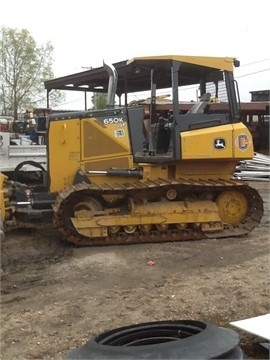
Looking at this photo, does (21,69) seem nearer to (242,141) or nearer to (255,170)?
(255,170)

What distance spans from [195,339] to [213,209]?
4.51 meters

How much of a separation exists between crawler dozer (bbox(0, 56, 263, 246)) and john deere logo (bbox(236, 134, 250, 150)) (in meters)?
0.01

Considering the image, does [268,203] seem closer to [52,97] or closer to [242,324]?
[242,324]

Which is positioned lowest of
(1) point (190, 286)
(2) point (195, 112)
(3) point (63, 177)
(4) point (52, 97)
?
(1) point (190, 286)

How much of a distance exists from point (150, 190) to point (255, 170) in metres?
9.34

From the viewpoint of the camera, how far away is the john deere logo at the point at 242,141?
741 centimetres

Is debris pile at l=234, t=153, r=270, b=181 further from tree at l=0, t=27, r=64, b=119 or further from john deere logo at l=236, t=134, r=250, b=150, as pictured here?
tree at l=0, t=27, r=64, b=119

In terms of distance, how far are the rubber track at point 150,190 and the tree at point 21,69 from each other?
98.1ft

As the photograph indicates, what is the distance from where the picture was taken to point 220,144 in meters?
7.32

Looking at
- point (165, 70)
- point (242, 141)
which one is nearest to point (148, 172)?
point (242, 141)

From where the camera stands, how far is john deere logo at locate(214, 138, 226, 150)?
7.30 m

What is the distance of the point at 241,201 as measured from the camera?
768cm

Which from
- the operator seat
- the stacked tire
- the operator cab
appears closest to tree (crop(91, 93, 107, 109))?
the operator cab

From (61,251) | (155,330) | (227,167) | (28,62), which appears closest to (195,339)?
(155,330)
